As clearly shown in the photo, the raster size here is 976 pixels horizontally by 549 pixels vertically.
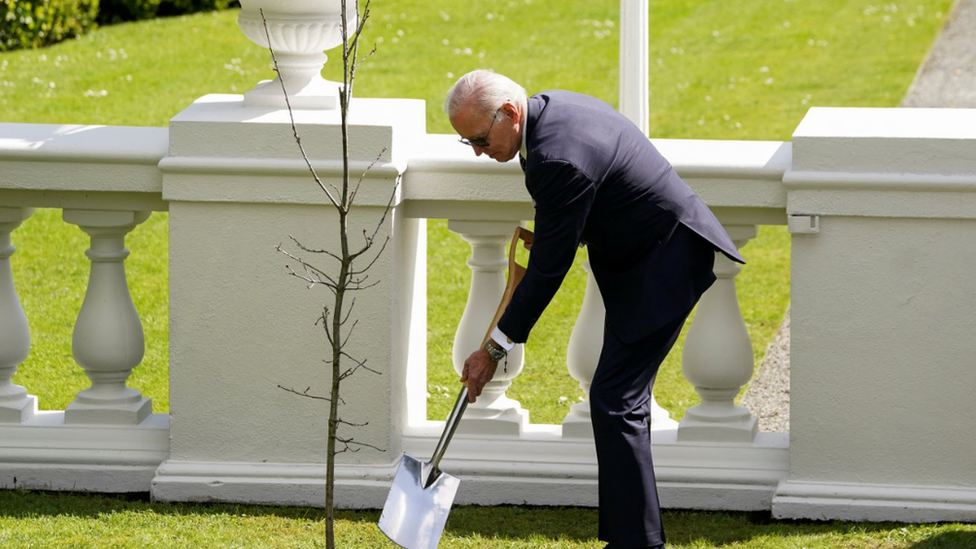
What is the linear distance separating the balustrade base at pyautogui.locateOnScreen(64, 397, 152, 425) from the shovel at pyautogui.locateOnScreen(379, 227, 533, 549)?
1287 mm

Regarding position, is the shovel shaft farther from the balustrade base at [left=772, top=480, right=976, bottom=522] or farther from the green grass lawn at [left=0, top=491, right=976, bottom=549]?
the balustrade base at [left=772, top=480, right=976, bottom=522]

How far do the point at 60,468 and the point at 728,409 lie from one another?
229 centimetres

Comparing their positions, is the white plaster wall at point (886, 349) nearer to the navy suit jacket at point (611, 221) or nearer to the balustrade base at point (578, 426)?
the navy suit jacket at point (611, 221)

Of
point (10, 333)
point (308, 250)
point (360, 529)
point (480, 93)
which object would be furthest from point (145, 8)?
point (480, 93)

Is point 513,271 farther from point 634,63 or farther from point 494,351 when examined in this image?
point 634,63

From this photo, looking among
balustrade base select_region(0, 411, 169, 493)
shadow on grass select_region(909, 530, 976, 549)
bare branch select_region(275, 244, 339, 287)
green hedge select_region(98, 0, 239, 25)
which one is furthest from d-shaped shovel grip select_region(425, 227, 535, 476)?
green hedge select_region(98, 0, 239, 25)

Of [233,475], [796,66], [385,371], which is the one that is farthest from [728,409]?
[796,66]

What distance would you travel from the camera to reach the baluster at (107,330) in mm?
4910

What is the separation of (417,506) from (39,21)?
1364 centimetres

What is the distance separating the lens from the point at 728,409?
4887mm

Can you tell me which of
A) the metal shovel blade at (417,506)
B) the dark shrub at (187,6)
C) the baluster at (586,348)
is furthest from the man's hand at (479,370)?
the dark shrub at (187,6)

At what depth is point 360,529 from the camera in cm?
466

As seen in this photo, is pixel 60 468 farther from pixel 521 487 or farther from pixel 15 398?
pixel 521 487

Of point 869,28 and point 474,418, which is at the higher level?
point 869,28
